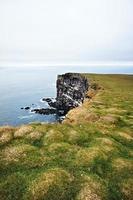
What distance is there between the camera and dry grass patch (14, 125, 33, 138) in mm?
29097

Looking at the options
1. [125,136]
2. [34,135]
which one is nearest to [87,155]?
[34,135]

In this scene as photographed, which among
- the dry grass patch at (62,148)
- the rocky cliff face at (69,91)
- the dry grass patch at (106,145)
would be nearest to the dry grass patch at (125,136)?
the dry grass patch at (106,145)

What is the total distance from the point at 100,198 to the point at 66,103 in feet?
444

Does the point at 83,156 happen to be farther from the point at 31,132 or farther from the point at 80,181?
Answer: the point at 31,132

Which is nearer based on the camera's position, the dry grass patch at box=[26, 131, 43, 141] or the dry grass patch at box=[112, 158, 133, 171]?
the dry grass patch at box=[112, 158, 133, 171]

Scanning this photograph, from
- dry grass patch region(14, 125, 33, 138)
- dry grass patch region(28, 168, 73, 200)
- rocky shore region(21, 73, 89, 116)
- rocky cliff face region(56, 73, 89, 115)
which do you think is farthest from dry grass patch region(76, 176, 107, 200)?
rocky shore region(21, 73, 89, 116)

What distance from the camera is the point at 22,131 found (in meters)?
29.9

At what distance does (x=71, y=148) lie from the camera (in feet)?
85.7

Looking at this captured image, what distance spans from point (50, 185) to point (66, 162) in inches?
172

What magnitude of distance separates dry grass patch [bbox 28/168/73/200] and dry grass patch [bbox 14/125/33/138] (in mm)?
9383

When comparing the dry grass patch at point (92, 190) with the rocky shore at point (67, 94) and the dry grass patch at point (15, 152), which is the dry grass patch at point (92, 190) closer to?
the dry grass patch at point (15, 152)

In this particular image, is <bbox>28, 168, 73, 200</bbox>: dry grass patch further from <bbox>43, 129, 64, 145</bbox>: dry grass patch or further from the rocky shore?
the rocky shore

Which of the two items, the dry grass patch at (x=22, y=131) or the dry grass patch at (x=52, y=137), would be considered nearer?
the dry grass patch at (x=52, y=137)

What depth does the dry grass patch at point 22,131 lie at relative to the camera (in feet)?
95.5
